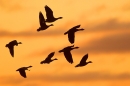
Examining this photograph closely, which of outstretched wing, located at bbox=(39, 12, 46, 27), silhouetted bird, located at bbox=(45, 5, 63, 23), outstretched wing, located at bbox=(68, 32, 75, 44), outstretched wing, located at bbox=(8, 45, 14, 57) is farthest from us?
outstretched wing, located at bbox=(8, 45, 14, 57)

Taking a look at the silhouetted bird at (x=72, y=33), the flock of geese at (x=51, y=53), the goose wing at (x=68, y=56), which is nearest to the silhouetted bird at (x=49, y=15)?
the flock of geese at (x=51, y=53)

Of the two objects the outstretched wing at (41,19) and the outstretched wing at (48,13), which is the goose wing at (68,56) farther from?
the outstretched wing at (48,13)

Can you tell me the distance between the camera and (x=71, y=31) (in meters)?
61.3

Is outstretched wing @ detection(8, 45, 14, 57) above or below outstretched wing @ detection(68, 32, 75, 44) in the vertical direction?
above

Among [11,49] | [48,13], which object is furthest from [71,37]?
[11,49]

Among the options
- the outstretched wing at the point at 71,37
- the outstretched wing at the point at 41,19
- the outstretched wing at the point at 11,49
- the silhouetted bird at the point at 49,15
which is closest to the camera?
the silhouetted bird at the point at 49,15

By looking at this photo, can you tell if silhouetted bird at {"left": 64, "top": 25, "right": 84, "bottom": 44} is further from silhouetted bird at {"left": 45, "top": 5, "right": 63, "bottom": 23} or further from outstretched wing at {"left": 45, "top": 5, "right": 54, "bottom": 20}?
outstretched wing at {"left": 45, "top": 5, "right": 54, "bottom": 20}

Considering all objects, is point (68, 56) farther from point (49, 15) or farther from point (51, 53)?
point (49, 15)

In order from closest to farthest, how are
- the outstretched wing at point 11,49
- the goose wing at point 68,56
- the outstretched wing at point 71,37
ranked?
1. the outstretched wing at point 71,37
2. the goose wing at point 68,56
3. the outstretched wing at point 11,49

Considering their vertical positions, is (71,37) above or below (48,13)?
below

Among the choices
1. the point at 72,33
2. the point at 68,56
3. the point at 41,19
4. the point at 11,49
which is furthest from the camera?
the point at 11,49

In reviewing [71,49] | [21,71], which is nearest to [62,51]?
[71,49]

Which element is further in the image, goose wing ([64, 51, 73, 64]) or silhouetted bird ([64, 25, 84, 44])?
goose wing ([64, 51, 73, 64])

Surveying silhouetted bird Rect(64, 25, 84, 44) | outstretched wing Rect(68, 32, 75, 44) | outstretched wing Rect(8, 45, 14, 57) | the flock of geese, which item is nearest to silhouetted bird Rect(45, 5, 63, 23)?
the flock of geese
